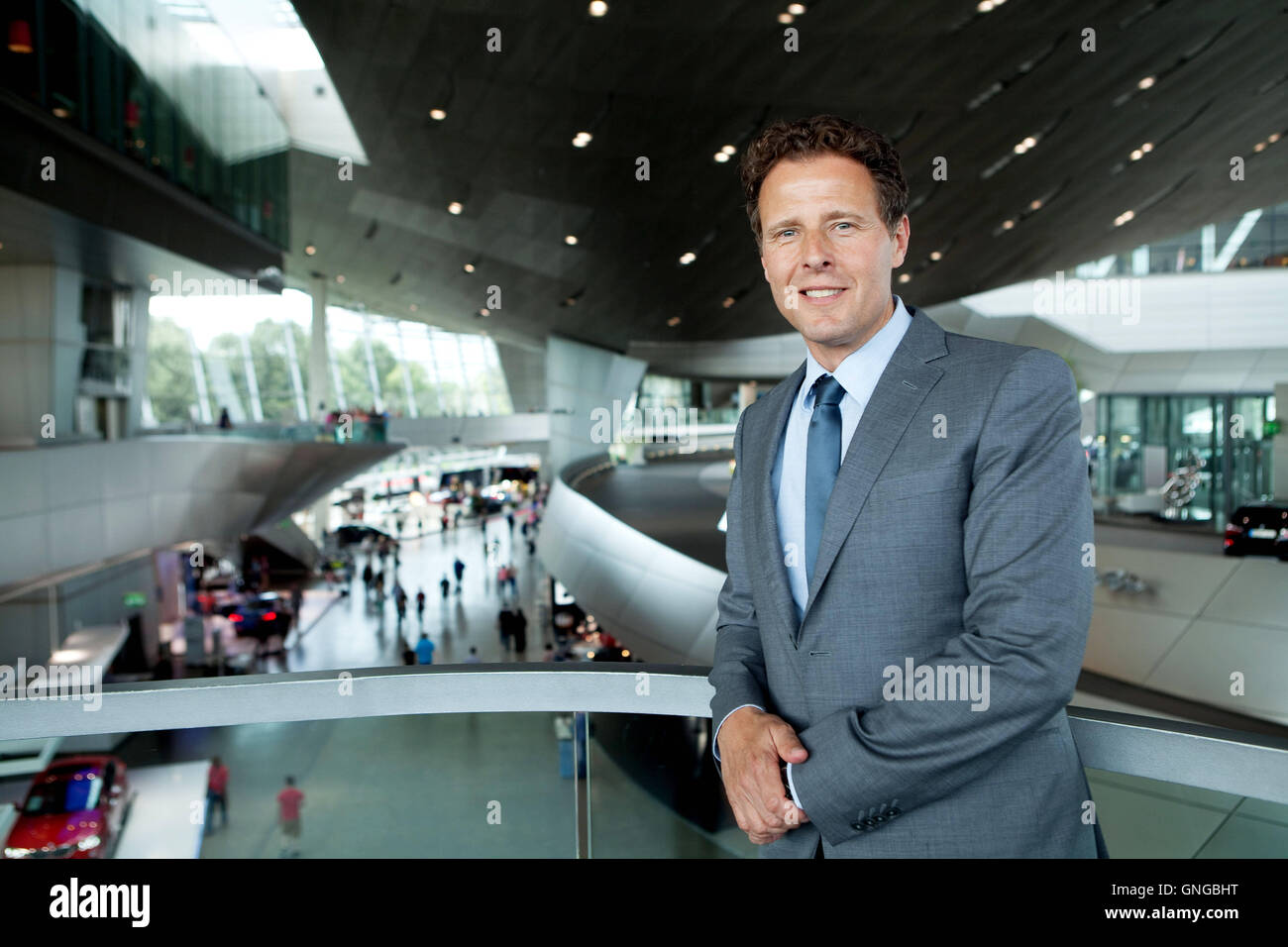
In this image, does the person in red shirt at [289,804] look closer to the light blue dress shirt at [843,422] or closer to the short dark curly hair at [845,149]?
the light blue dress shirt at [843,422]

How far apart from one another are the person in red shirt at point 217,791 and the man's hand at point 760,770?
179 centimetres

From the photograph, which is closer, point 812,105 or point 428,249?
point 812,105

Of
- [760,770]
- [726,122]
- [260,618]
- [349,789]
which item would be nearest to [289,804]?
[349,789]

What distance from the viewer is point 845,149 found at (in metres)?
1.74

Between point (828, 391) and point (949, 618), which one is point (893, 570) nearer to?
point (949, 618)

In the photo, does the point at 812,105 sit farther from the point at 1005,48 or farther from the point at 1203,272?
the point at 1203,272

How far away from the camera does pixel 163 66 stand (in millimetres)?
18844

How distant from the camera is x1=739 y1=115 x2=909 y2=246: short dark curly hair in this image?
1737mm

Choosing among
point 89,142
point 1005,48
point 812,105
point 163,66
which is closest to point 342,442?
point 163,66

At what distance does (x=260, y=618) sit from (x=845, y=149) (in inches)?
1036

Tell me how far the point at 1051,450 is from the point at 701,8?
11.2 m

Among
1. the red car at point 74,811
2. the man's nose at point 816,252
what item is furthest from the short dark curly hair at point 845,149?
the red car at point 74,811

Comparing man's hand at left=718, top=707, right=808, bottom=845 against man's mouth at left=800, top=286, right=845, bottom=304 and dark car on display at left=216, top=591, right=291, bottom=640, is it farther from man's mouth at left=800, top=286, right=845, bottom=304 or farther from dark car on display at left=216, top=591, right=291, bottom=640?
dark car on display at left=216, top=591, right=291, bottom=640
